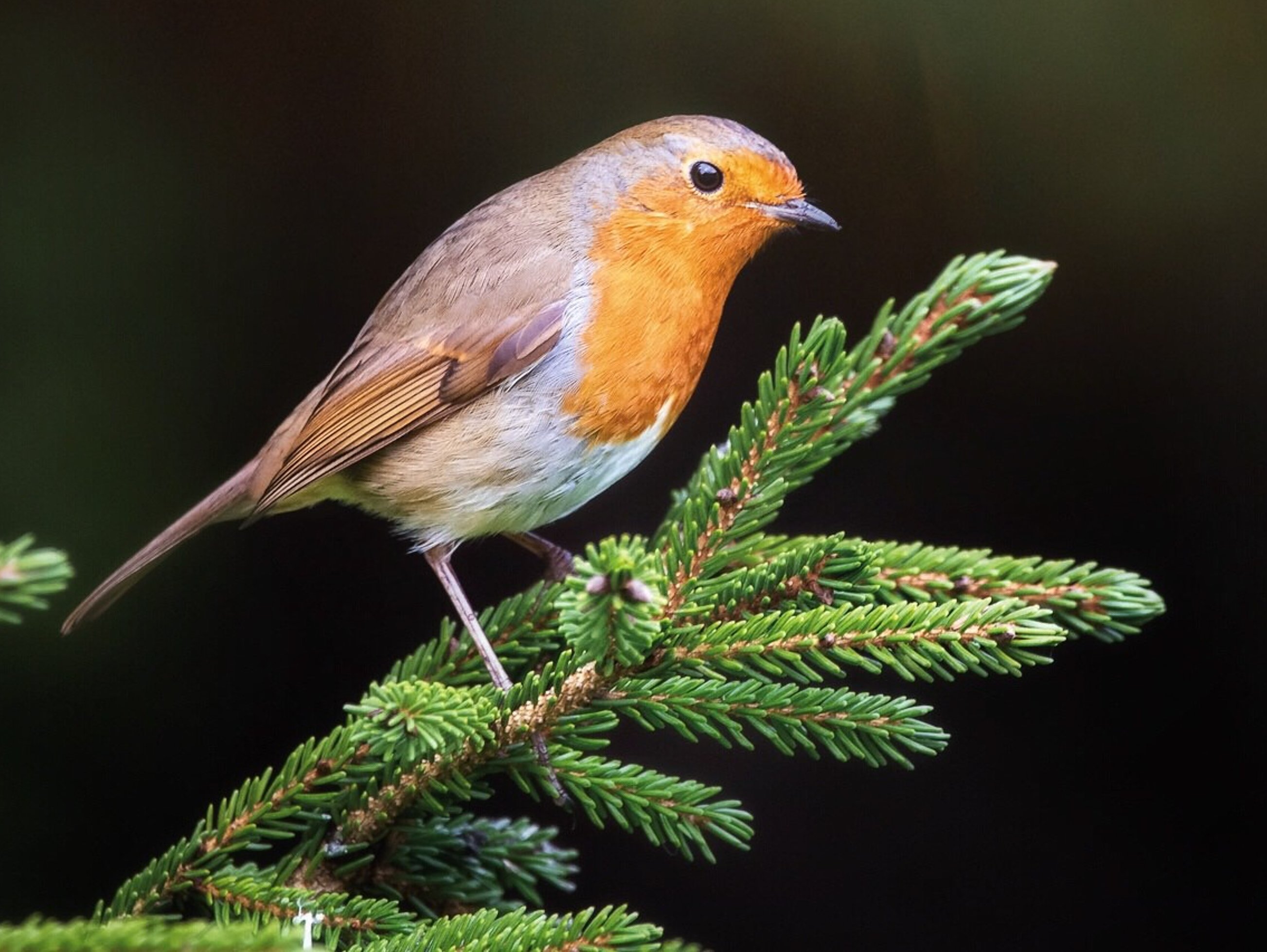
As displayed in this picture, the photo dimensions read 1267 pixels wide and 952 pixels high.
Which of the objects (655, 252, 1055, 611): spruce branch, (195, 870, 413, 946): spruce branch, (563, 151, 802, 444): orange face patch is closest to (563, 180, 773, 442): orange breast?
(563, 151, 802, 444): orange face patch

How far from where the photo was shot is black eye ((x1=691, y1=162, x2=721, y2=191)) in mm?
2086

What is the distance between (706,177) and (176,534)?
1.01 m

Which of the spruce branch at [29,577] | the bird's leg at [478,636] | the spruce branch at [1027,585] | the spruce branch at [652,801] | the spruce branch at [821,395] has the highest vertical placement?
A: the spruce branch at [29,577]

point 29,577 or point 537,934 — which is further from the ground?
point 29,577

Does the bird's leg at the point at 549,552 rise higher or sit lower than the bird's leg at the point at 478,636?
lower

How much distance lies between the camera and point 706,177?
209 cm

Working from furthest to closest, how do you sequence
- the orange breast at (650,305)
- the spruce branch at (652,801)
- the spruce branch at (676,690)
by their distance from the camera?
1. the orange breast at (650,305)
2. the spruce branch at (652,801)
3. the spruce branch at (676,690)

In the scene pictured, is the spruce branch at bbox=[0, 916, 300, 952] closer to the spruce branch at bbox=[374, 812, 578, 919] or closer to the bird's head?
the spruce branch at bbox=[374, 812, 578, 919]

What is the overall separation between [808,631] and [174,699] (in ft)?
5.42

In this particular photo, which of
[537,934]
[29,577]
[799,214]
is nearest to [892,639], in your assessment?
[537,934]

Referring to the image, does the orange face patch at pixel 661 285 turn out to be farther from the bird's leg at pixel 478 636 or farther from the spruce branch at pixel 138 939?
the spruce branch at pixel 138 939

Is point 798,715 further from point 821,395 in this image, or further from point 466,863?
point 466,863

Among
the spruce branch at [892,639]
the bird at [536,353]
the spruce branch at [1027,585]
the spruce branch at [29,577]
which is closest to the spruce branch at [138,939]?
the spruce branch at [29,577]

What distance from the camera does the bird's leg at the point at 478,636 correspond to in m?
1.48
